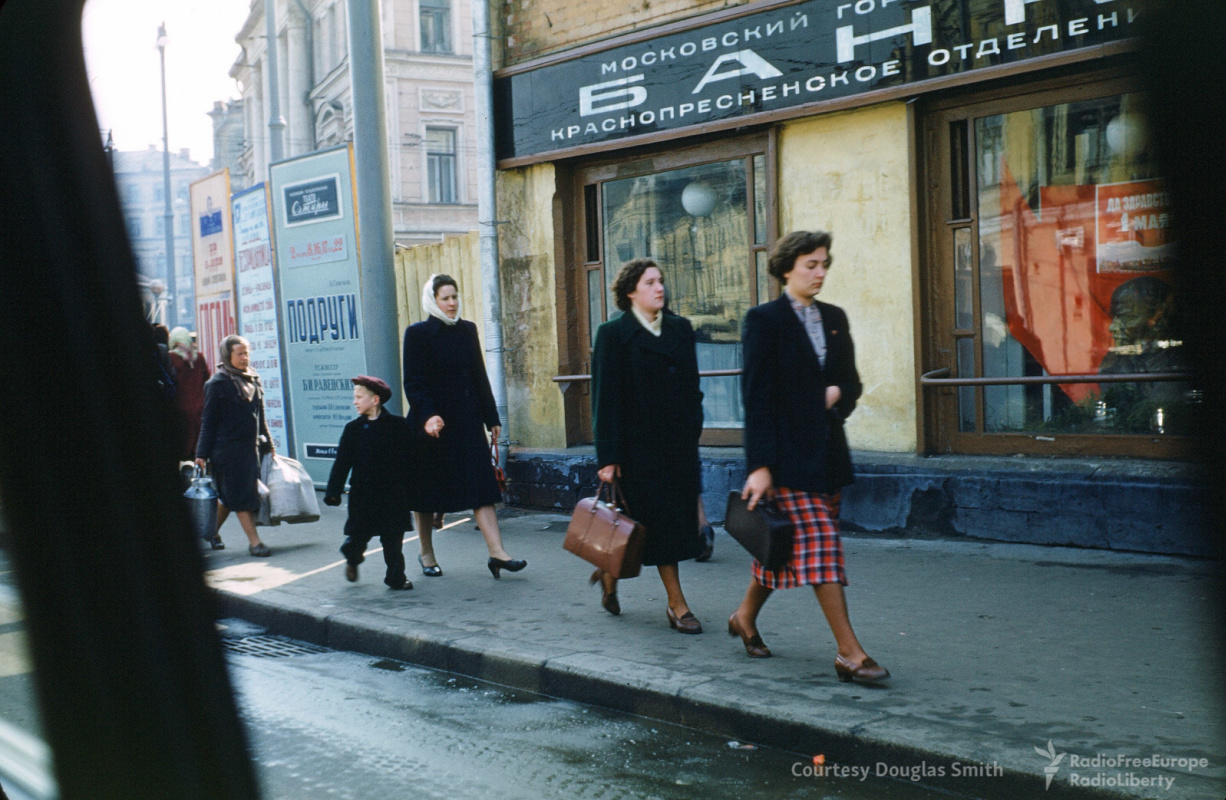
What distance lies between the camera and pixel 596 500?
551 cm

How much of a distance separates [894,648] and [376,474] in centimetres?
343

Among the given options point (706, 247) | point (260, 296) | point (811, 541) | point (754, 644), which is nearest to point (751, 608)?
point (754, 644)

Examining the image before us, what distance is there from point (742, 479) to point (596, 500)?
9.77ft

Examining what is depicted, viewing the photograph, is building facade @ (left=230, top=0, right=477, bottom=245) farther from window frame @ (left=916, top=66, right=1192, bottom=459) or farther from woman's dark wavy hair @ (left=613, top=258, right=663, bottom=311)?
woman's dark wavy hair @ (left=613, top=258, right=663, bottom=311)

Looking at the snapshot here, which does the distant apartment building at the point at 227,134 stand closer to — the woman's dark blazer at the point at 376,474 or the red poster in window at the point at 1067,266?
the woman's dark blazer at the point at 376,474

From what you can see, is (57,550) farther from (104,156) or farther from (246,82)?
(246,82)

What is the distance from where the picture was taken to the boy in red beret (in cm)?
682

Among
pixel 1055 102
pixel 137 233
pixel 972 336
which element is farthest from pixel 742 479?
pixel 137 233

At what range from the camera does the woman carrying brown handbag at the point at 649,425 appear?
5414mm

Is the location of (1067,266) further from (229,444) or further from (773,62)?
(229,444)

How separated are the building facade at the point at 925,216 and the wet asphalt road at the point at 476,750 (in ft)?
11.8

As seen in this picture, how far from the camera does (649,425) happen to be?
17.9ft

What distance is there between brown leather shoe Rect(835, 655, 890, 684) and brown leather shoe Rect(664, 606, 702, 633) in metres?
1.09

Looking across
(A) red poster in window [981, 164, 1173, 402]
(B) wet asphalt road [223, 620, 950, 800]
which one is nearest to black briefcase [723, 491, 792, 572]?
(B) wet asphalt road [223, 620, 950, 800]
